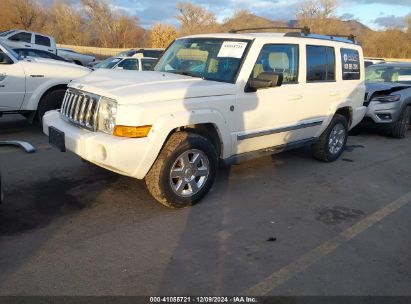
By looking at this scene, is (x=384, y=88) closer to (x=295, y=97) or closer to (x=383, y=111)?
(x=383, y=111)

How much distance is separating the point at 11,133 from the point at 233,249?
19.3 ft

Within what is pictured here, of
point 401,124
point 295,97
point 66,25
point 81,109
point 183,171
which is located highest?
point 66,25

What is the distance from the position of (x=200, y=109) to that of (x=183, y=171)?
0.68 metres

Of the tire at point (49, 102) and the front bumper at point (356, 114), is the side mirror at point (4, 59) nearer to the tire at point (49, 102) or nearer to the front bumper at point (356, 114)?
the tire at point (49, 102)

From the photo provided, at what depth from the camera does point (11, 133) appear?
25.8ft

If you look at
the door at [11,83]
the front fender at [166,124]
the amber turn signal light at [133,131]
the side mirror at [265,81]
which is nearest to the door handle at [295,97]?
the side mirror at [265,81]

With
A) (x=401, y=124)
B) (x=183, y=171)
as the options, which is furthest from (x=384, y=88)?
(x=183, y=171)

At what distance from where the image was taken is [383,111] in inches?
340

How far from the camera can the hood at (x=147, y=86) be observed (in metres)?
4.01

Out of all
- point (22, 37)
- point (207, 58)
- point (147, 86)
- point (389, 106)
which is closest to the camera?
point (147, 86)

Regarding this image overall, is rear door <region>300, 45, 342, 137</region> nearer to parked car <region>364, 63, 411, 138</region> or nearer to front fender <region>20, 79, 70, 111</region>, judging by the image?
parked car <region>364, 63, 411, 138</region>

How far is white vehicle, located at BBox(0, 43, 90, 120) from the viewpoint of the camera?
7.25 metres

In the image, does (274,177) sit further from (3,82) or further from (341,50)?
(3,82)

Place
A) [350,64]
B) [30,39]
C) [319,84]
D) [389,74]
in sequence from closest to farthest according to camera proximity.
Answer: [319,84] → [350,64] → [389,74] → [30,39]
